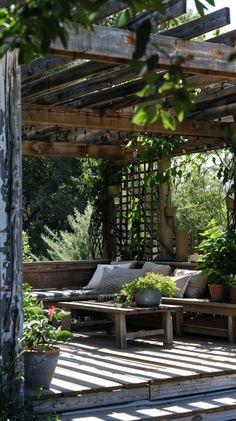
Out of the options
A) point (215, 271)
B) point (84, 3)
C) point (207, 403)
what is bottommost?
point (207, 403)

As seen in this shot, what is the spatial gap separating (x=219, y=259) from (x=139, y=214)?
242 cm

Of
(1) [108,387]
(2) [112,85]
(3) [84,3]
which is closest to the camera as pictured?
(3) [84,3]

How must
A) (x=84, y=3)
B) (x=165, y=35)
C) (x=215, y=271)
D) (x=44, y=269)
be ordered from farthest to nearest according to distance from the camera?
(x=44, y=269), (x=215, y=271), (x=165, y=35), (x=84, y=3)

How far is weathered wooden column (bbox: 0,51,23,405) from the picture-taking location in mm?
4250

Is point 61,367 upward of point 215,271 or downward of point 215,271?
downward

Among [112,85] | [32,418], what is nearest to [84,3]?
[32,418]

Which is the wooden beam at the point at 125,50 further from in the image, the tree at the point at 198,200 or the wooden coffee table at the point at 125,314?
the tree at the point at 198,200

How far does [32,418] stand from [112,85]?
12.2 feet

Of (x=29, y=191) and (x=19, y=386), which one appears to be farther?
(x=29, y=191)

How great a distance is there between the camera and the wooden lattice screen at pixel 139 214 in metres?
9.94

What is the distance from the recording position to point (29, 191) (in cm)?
1739

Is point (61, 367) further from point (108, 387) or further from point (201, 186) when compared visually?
point (201, 186)

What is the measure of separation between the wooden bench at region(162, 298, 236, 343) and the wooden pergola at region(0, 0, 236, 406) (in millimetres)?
1861

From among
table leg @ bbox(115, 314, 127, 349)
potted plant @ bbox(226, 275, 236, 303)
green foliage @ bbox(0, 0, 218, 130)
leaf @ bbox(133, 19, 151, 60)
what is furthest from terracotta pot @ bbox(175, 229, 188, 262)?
leaf @ bbox(133, 19, 151, 60)
